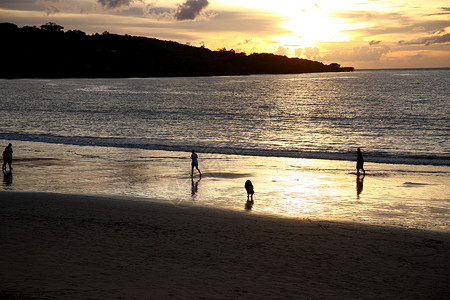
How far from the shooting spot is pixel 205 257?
41.2 ft

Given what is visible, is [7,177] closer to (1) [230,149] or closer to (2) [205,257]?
(2) [205,257]

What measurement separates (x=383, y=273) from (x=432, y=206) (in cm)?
888

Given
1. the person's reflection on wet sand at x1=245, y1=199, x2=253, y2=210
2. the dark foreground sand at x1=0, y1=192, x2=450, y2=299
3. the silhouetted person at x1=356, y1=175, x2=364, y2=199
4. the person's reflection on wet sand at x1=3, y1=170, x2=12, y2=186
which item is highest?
the silhouetted person at x1=356, y1=175, x2=364, y2=199

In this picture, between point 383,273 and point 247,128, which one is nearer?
point 383,273

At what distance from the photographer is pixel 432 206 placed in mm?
19281

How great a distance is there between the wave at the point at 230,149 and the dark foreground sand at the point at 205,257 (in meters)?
21.1

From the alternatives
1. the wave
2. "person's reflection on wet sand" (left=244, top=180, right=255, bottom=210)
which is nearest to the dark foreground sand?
"person's reflection on wet sand" (left=244, top=180, right=255, bottom=210)

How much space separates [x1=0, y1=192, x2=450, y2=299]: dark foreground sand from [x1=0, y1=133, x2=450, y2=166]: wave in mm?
21050

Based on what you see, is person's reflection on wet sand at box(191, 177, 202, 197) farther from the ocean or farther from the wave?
the wave

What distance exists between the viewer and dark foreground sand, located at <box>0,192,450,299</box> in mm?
10453

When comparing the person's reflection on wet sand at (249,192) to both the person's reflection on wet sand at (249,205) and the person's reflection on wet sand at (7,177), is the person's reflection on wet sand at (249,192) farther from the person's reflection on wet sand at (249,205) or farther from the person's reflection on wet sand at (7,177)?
the person's reflection on wet sand at (7,177)

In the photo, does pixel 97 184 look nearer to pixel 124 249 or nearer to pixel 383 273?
pixel 124 249

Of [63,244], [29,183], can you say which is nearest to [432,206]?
[63,244]

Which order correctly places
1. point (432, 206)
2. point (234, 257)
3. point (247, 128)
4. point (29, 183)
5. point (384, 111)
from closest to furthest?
point (234, 257) < point (432, 206) < point (29, 183) < point (247, 128) < point (384, 111)
